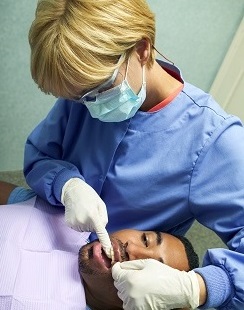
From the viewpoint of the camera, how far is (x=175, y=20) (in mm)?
1760

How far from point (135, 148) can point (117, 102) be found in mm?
202

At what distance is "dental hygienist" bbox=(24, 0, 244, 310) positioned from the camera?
886 mm

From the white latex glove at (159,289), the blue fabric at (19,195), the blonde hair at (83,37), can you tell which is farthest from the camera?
the blue fabric at (19,195)

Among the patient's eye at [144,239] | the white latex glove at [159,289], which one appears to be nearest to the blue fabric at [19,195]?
the patient's eye at [144,239]

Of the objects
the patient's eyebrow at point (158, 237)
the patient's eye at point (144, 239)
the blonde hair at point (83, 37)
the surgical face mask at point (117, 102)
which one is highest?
the blonde hair at point (83, 37)

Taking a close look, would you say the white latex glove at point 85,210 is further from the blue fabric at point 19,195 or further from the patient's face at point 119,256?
the blue fabric at point 19,195

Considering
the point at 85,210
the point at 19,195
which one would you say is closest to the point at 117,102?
the point at 85,210

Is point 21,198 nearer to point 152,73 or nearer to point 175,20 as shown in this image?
point 152,73

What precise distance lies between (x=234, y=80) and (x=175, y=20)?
1.73 feet

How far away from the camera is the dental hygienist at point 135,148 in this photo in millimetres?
886

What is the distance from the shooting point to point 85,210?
3.76ft

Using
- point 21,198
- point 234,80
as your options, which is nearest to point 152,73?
point 21,198

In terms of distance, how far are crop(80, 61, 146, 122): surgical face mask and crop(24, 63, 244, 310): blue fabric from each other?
9cm

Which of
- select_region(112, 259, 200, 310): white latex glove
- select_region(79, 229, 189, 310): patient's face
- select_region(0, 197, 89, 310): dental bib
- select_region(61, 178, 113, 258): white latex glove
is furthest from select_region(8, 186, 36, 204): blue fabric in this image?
select_region(112, 259, 200, 310): white latex glove
